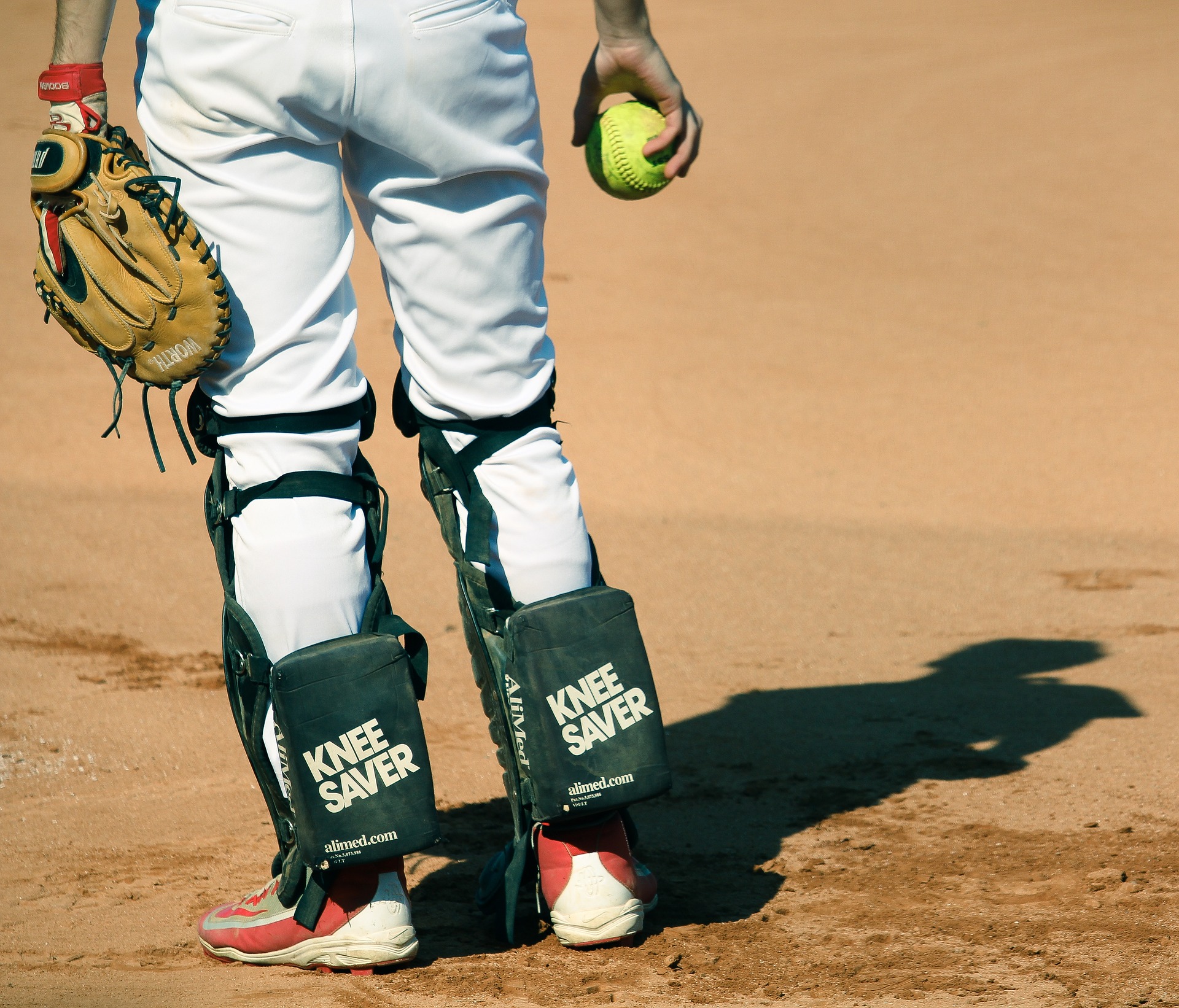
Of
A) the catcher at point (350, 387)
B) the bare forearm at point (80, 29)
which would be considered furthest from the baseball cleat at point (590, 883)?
the bare forearm at point (80, 29)

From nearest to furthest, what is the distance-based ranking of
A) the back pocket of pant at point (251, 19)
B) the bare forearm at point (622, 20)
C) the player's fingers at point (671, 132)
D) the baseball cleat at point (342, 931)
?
1. the back pocket of pant at point (251, 19)
2. the baseball cleat at point (342, 931)
3. the bare forearm at point (622, 20)
4. the player's fingers at point (671, 132)

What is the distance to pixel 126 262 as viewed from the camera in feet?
5.34

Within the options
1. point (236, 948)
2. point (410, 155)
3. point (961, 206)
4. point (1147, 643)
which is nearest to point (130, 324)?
point (410, 155)

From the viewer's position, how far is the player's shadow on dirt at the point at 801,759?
2037mm

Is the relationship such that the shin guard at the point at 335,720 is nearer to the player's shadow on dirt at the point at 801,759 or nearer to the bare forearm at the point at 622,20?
the player's shadow on dirt at the point at 801,759

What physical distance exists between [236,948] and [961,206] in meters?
8.29

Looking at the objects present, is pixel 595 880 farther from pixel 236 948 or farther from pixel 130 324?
pixel 130 324

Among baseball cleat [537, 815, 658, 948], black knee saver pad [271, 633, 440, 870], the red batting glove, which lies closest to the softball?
the red batting glove

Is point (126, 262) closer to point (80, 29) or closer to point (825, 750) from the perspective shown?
point (80, 29)

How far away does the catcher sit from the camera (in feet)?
5.23

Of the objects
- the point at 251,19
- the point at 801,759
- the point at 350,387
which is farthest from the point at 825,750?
the point at 251,19

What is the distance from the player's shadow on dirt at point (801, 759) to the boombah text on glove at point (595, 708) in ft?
1.04

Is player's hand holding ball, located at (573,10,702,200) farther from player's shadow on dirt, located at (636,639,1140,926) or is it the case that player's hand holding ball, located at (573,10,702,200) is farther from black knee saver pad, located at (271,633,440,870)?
player's shadow on dirt, located at (636,639,1140,926)

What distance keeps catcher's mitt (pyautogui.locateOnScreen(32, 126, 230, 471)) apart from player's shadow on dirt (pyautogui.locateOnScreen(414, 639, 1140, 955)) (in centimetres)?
87
